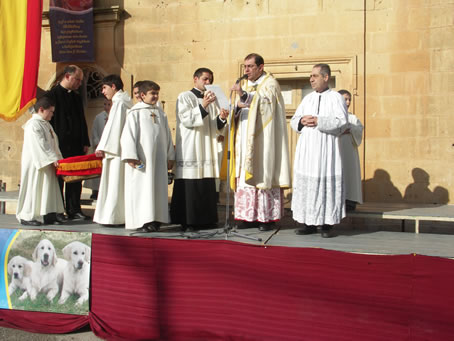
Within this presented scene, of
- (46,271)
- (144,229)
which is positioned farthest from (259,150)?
(46,271)

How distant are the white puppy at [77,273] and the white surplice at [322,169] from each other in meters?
2.14

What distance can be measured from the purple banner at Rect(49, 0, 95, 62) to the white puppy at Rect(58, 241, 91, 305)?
494 centimetres

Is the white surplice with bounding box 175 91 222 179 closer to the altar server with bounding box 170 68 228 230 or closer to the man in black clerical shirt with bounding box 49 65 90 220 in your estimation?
the altar server with bounding box 170 68 228 230

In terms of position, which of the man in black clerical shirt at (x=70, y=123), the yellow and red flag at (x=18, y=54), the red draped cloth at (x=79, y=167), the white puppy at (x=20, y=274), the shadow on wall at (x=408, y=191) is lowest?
the white puppy at (x=20, y=274)

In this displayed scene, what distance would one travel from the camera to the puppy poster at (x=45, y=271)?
4195 millimetres

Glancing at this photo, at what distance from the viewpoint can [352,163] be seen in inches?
215

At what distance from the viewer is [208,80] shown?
5.09 metres

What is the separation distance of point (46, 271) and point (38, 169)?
54.6 inches

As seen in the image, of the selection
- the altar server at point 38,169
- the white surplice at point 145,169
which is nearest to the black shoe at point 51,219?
the altar server at point 38,169

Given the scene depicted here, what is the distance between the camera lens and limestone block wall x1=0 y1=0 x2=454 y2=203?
6738 millimetres

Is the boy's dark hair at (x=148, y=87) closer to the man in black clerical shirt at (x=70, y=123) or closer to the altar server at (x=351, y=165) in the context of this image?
the man in black clerical shirt at (x=70, y=123)

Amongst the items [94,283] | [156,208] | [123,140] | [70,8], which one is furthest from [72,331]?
[70,8]

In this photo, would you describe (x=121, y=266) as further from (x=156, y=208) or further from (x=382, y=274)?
(x=382, y=274)

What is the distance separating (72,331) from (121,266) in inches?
31.4
